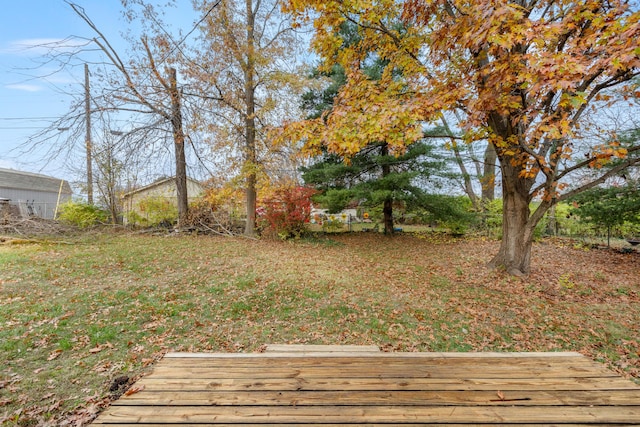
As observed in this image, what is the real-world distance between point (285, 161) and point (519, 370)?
31.9 ft

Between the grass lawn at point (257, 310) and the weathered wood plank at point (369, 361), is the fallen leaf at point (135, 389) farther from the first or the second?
the grass lawn at point (257, 310)

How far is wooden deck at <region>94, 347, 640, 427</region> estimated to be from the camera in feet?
4.44

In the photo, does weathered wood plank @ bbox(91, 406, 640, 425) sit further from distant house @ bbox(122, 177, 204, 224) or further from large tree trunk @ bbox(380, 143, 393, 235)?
distant house @ bbox(122, 177, 204, 224)

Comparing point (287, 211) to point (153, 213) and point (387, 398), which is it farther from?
point (387, 398)

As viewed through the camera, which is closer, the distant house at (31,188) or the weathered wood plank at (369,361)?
the weathered wood plank at (369,361)

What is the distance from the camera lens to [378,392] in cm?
155

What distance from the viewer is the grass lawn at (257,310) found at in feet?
8.98

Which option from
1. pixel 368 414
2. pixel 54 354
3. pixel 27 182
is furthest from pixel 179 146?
pixel 27 182

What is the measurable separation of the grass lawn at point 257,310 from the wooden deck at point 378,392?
1116 mm

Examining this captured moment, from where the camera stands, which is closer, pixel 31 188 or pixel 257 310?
pixel 257 310

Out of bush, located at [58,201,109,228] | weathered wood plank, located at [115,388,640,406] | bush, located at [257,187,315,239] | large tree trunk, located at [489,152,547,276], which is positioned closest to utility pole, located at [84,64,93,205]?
bush, located at [58,201,109,228]

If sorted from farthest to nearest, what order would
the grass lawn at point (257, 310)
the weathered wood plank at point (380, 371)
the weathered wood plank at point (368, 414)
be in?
1. the grass lawn at point (257, 310)
2. the weathered wood plank at point (380, 371)
3. the weathered wood plank at point (368, 414)

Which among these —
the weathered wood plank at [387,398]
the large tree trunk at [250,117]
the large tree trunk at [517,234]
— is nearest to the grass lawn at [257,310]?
the large tree trunk at [517,234]

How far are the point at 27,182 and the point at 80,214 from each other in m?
15.7
